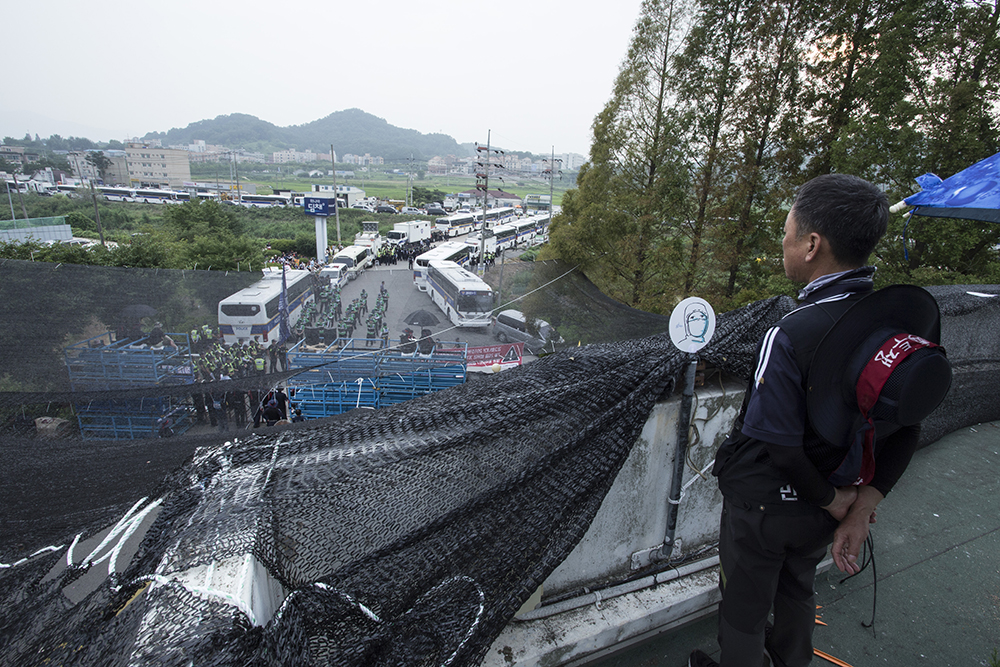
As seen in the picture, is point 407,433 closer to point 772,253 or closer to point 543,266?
point 543,266

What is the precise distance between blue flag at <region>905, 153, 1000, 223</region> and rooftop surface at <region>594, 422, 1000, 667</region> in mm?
1499

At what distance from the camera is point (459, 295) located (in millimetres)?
10070

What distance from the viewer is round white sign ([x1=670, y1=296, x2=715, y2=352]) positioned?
1480 mm

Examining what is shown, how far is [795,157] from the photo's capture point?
697 centimetres

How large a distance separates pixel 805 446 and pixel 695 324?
0.49 metres

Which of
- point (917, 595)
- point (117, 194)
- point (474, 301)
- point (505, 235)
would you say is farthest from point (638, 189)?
point (117, 194)

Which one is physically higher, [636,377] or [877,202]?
[877,202]

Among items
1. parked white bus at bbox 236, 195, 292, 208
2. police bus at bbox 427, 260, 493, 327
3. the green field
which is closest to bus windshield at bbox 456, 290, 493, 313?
police bus at bbox 427, 260, 493, 327

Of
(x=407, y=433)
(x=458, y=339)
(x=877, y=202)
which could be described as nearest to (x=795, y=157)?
(x=458, y=339)

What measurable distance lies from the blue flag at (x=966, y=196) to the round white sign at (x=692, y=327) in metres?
2.32

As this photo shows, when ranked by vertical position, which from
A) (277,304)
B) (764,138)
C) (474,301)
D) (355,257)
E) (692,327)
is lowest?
(355,257)

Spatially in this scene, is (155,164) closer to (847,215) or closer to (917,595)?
(847,215)

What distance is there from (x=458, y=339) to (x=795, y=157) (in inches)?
219

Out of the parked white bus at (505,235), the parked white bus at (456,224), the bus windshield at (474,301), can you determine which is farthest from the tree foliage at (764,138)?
the parked white bus at (456,224)
